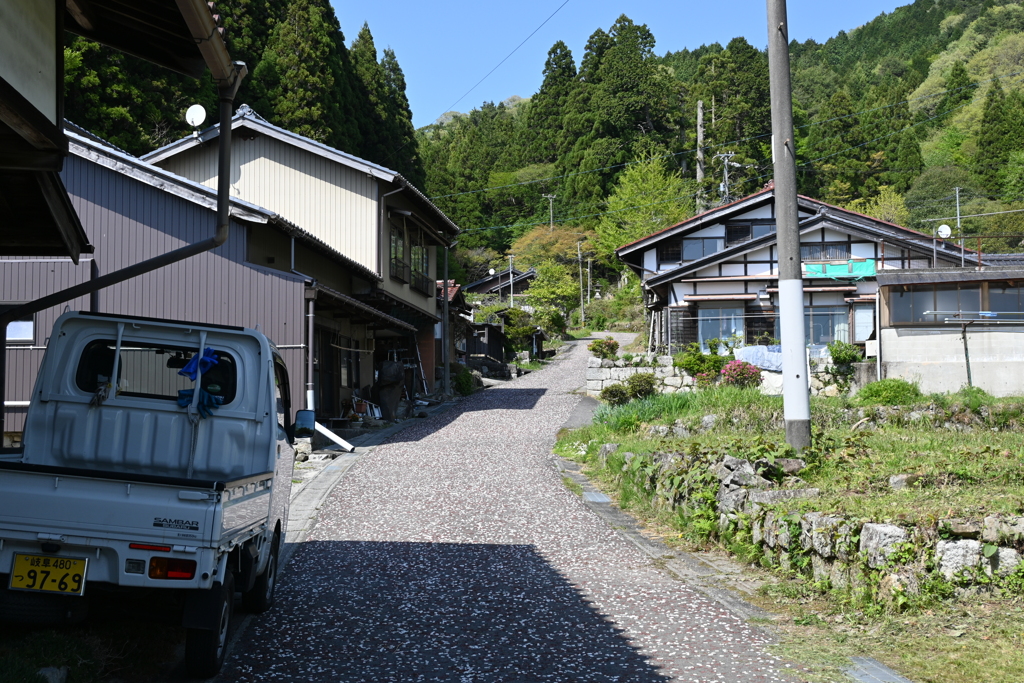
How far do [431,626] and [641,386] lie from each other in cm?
1548

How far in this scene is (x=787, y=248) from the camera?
34.0 ft

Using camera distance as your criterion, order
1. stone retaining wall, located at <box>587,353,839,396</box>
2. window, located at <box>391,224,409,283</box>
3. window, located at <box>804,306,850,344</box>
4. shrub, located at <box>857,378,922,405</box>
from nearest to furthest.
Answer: shrub, located at <box>857,378,922,405</box> < stone retaining wall, located at <box>587,353,839,396</box> < window, located at <box>391,224,409,283</box> < window, located at <box>804,306,850,344</box>

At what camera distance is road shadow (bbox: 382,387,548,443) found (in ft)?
64.2

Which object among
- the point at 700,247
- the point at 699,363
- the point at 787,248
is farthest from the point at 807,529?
the point at 700,247

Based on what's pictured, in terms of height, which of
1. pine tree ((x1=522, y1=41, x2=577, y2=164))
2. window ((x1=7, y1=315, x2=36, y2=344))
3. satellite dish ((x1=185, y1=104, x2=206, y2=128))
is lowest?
window ((x1=7, y1=315, x2=36, y2=344))

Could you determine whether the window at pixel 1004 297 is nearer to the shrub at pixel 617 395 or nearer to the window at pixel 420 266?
the shrub at pixel 617 395

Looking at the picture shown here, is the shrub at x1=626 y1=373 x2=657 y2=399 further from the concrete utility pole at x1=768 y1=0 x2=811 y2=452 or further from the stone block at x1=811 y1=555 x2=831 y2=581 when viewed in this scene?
the stone block at x1=811 y1=555 x2=831 y2=581

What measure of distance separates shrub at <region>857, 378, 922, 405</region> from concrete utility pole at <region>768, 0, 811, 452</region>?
7.37 metres

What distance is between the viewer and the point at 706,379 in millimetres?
21516

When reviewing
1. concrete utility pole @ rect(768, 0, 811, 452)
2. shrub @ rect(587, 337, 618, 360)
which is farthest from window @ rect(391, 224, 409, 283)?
concrete utility pole @ rect(768, 0, 811, 452)

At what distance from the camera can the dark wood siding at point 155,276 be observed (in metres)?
17.1

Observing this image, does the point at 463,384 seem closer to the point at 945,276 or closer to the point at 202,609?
the point at 945,276

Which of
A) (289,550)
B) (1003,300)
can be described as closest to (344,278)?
(289,550)

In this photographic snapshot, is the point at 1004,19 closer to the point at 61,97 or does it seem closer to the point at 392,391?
the point at 392,391
